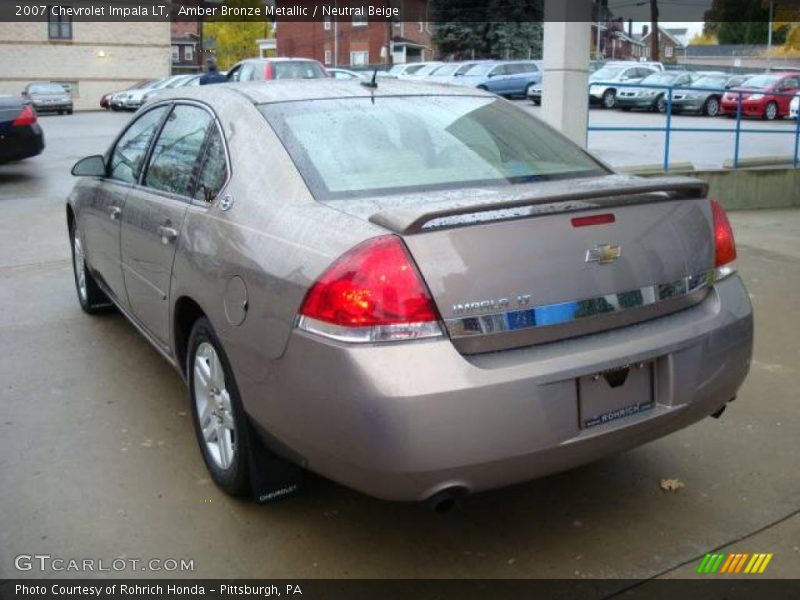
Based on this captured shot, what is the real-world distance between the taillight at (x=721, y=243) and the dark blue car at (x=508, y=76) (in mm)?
30180

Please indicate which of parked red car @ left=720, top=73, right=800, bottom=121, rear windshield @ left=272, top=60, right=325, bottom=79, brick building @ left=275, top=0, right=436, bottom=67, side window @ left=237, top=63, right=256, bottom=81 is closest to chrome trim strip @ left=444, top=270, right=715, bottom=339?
rear windshield @ left=272, top=60, right=325, bottom=79

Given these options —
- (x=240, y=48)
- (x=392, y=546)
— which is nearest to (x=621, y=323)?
(x=392, y=546)

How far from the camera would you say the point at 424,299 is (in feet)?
8.38

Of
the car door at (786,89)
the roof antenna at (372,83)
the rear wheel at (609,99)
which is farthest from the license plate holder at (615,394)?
the rear wheel at (609,99)

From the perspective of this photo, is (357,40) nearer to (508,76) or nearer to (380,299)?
(508,76)

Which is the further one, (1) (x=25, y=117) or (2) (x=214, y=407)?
(1) (x=25, y=117)

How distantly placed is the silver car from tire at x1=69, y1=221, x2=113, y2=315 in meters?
2.13

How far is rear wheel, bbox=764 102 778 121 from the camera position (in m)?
24.5

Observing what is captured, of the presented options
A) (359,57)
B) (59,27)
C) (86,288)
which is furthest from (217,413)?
(359,57)

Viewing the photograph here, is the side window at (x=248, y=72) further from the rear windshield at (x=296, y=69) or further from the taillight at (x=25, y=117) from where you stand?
the taillight at (x=25, y=117)

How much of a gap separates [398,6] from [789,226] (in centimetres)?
5435

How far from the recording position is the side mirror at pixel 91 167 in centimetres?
490

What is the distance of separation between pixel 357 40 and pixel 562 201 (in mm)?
59348

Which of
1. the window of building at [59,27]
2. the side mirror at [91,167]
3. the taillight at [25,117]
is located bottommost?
the side mirror at [91,167]
